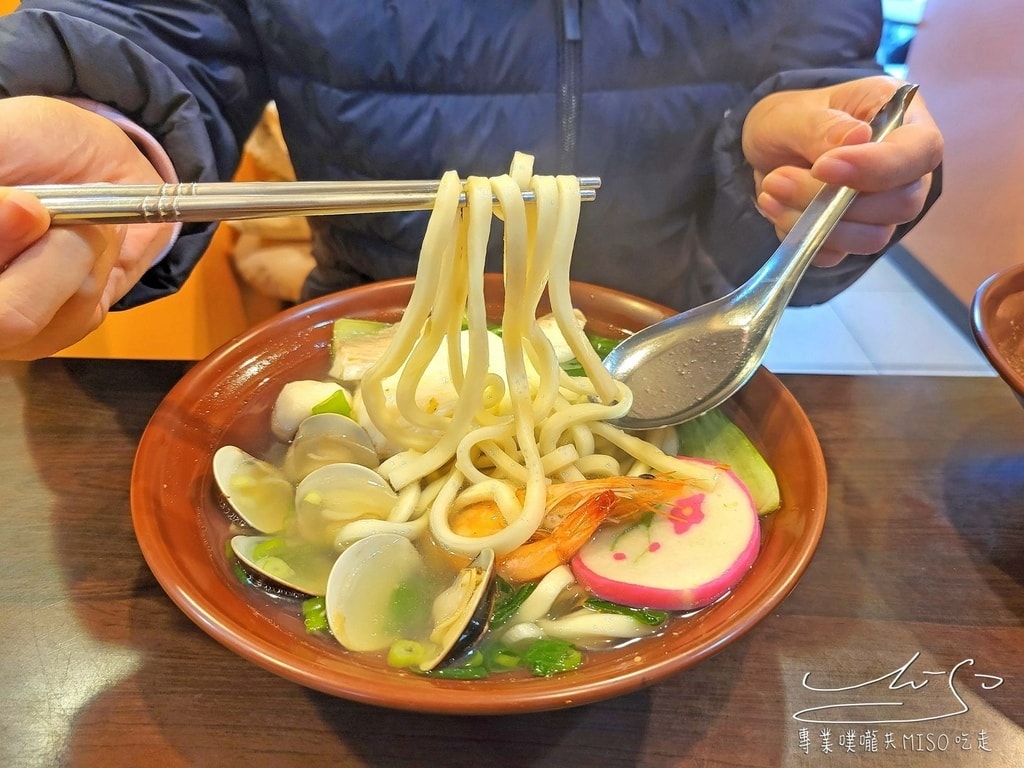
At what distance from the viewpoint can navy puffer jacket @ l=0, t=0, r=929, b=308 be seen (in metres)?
1.19

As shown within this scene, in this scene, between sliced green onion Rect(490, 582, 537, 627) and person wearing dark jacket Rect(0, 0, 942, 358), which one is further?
person wearing dark jacket Rect(0, 0, 942, 358)

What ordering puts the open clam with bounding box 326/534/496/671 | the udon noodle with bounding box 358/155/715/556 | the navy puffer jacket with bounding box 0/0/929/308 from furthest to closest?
the navy puffer jacket with bounding box 0/0/929/308
the udon noodle with bounding box 358/155/715/556
the open clam with bounding box 326/534/496/671

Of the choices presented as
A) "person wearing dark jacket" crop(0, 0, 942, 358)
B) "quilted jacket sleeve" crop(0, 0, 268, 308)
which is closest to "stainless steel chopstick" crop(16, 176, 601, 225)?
"person wearing dark jacket" crop(0, 0, 942, 358)

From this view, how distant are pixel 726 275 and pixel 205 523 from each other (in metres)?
1.14

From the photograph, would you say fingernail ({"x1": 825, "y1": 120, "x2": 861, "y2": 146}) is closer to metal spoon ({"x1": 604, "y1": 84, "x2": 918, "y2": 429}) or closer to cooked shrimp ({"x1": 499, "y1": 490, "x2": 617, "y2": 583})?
metal spoon ({"x1": 604, "y1": 84, "x2": 918, "y2": 429})

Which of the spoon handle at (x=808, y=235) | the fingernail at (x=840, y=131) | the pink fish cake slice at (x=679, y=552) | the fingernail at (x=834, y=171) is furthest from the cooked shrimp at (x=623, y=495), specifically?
the fingernail at (x=840, y=131)

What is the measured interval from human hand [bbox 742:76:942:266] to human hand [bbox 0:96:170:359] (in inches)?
36.1

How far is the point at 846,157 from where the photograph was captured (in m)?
0.93

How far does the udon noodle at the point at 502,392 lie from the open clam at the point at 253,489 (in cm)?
14

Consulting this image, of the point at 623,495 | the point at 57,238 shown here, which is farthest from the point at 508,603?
the point at 57,238

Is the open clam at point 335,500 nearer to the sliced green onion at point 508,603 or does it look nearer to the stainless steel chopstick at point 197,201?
the sliced green onion at point 508,603

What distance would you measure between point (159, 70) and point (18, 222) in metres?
0.56

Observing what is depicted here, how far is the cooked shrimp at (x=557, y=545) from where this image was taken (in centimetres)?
84

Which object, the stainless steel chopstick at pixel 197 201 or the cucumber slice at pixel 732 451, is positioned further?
the cucumber slice at pixel 732 451
